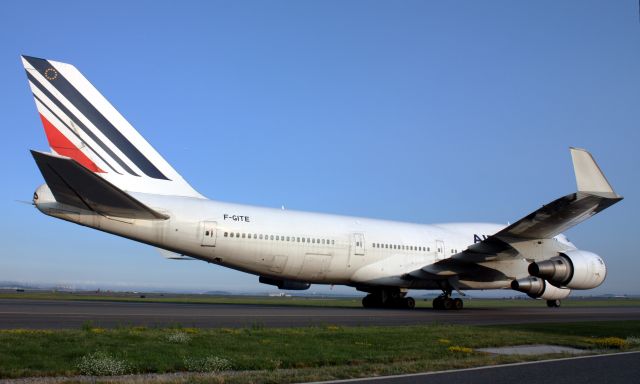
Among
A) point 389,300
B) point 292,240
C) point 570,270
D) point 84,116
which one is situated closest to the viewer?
point 84,116

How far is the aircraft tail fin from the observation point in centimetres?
2005

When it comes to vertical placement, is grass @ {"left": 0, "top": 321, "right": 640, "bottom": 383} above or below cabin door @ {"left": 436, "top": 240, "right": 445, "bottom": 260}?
below

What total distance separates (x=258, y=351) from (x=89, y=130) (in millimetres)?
13868

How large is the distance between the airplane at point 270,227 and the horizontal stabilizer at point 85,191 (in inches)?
1.3

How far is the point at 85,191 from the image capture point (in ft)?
58.5

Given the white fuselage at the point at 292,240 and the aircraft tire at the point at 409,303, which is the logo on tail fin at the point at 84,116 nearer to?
the white fuselage at the point at 292,240

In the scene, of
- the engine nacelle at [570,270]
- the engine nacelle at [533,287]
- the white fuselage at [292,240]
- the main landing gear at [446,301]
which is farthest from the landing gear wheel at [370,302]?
the engine nacelle at [570,270]

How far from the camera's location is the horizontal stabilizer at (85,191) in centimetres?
1566

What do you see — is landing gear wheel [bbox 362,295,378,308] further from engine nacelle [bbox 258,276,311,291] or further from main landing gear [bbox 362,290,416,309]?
engine nacelle [bbox 258,276,311,291]

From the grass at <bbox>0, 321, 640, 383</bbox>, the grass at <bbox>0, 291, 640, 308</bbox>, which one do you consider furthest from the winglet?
the grass at <bbox>0, 291, 640, 308</bbox>

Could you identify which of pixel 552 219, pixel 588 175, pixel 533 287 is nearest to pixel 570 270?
pixel 552 219

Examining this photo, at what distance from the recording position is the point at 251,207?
78.7ft

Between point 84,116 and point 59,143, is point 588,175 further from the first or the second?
point 59,143

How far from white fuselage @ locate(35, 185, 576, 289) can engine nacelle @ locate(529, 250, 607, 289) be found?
11.5 feet
